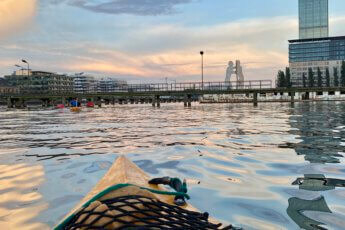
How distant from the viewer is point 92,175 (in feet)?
19.9

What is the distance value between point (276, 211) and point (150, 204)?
253cm

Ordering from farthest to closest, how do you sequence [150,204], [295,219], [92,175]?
1. [92,175]
2. [295,219]
3. [150,204]

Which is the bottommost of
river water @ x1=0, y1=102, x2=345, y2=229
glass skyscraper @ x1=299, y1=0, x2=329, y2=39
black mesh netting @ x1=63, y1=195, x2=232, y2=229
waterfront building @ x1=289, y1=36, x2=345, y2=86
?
river water @ x1=0, y1=102, x2=345, y2=229

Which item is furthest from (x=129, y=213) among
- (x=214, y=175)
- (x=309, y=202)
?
(x=214, y=175)

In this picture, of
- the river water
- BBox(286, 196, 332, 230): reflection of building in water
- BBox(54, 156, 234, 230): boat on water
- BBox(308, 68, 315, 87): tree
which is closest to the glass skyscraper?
BBox(308, 68, 315, 87): tree

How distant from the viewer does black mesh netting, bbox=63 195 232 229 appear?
1837 millimetres

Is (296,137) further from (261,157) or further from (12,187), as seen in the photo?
(12,187)

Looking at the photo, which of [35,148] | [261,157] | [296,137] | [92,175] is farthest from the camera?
[296,137]

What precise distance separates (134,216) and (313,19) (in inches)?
8306

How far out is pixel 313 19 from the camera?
621ft

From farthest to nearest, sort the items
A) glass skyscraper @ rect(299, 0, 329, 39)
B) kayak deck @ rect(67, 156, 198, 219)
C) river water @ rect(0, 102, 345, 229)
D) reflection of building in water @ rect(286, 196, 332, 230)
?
glass skyscraper @ rect(299, 0, 329, 39) → river water @ rect(0, 102, 345, 229) → reflection of building in water @ rect(286, 196, 332, 230) → kayak deck @ rect(67, 156, 198, 219)

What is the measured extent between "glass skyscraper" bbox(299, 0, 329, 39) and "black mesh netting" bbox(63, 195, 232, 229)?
673 ft

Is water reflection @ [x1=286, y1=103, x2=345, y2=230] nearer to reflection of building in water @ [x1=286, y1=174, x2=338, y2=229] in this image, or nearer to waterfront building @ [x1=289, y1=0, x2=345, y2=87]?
reflection of building in water @ [x1=286, y1=174, x2=338, y2=229]

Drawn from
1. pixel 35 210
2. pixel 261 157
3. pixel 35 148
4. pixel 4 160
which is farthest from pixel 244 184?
pixel 35 148
